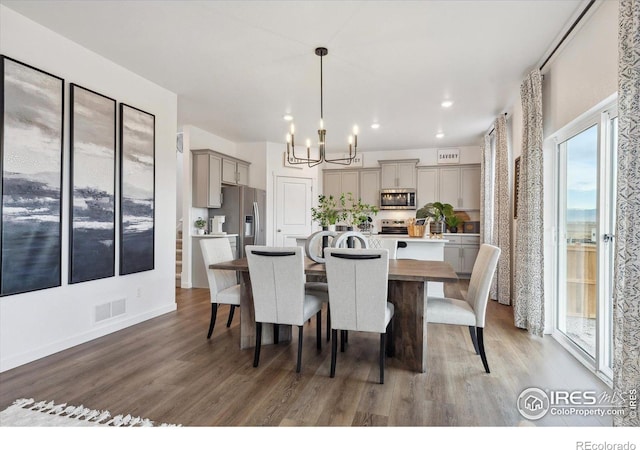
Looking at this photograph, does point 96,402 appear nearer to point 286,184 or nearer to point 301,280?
point 301,280

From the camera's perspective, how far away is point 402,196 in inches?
Answer: 299

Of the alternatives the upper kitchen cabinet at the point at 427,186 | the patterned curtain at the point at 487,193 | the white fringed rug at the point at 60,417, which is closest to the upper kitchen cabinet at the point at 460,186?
the upper kitchen cabinet at the point at 427,186

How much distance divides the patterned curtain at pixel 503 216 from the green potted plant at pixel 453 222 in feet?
4.33

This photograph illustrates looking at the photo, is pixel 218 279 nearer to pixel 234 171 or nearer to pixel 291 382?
pixel 291 382

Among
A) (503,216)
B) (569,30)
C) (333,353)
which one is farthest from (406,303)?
(503,216)

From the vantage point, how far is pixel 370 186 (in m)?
7.88

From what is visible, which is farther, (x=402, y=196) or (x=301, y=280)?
(x=402, y=196)

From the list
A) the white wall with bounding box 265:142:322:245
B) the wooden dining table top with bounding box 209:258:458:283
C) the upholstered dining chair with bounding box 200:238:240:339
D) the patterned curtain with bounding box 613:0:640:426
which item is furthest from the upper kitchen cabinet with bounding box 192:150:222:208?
the patterned curtain with bounding box 613:0:640:426

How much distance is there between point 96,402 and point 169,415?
540 millimetres

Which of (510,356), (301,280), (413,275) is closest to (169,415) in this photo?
(301,280)

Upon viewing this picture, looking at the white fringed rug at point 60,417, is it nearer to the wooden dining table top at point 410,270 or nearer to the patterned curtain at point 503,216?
the wooden dining table top at point 410,270

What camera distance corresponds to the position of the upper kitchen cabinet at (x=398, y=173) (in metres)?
7.53

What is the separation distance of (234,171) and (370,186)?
3.02 metres

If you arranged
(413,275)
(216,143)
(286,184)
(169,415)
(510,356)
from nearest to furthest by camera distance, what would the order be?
(169,415)
(413,275)
(510,356)
(216,143)
(286,184)
